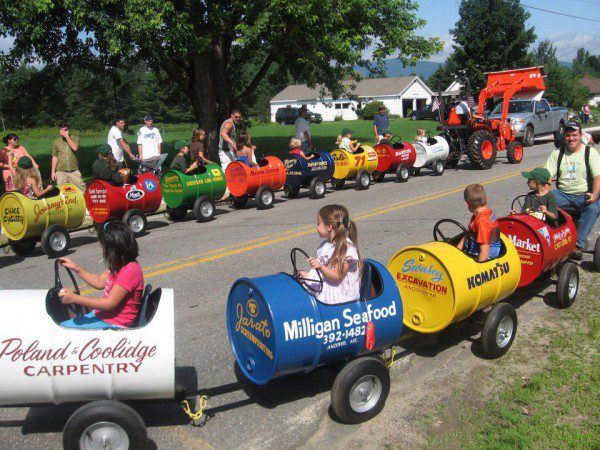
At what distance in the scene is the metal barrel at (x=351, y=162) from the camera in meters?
15.0

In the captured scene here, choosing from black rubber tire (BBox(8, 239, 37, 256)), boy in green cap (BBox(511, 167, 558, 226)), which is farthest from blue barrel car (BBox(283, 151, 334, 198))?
boy in green cap (BBox(511, 167, 558, 226))

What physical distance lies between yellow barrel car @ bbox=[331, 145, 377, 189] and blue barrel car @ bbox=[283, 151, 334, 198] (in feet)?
2.37

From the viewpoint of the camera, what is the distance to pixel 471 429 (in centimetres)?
418

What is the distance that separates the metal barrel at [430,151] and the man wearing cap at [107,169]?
9.37m

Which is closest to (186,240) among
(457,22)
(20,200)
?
(20,200)

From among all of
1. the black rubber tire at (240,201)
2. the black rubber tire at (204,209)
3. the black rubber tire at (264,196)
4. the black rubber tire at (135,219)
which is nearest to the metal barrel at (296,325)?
the black rubber tire at (135,219)

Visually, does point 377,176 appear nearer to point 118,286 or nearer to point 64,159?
point 64,159

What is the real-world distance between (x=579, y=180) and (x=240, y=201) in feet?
25.5

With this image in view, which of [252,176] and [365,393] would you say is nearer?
[365,393]

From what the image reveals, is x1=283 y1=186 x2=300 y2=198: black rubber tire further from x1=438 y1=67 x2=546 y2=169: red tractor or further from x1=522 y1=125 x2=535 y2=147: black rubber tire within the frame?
x1=522 y1=125 x2=535 y2=147: black rubber tire

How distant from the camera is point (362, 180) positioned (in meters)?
15.0

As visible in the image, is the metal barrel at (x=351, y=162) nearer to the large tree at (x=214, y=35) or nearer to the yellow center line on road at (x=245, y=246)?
the yellow center line on road at (x=245, y=246)

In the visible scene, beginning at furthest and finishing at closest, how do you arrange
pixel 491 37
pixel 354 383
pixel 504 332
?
pixel 491 37, pixel 504 332, pixel 354 383

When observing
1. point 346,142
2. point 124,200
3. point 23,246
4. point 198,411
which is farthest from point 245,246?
point 346,142
